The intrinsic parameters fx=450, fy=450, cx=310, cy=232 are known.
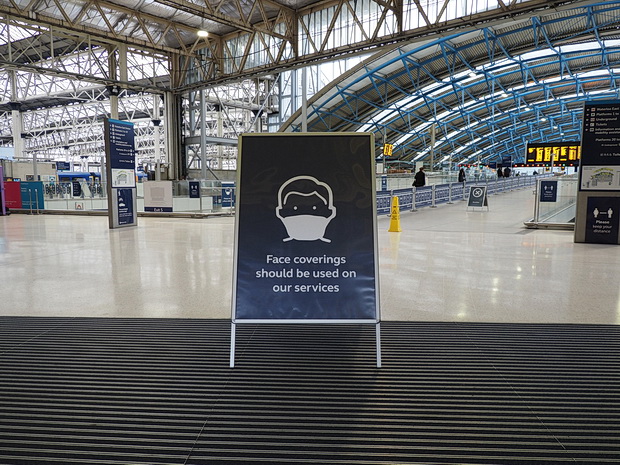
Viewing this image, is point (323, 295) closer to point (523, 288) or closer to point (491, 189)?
point (523, 288)

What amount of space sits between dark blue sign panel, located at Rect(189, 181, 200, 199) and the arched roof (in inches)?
547

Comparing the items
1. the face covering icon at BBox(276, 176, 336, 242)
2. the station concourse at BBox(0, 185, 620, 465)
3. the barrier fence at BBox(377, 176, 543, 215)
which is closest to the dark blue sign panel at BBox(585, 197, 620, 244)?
the station concourse at BBox(0, 185, 620, 465)

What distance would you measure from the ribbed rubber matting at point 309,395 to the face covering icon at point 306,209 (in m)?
0.92

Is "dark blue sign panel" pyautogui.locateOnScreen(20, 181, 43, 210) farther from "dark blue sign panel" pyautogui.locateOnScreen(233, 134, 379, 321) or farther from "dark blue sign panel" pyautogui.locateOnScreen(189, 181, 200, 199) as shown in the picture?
"dark blue sign panel" pyautogui.locateOnScreen(233, 134, 379, 321)

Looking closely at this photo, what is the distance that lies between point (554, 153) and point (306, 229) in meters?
33.7

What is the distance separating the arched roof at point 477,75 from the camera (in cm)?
2880

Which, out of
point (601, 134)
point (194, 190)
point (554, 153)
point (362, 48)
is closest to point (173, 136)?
point (194, 190)

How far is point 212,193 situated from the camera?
18.4 m

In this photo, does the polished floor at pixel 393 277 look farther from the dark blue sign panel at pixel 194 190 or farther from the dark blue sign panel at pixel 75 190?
the dark blue sign panel at pixel 75 190

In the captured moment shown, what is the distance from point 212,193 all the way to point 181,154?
9538 millimetres

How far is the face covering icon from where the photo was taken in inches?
127

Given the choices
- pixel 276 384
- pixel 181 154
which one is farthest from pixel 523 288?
pixel 181 154

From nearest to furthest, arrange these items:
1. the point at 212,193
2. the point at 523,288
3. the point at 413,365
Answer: the point at 413,365 → the point at 523,288 → the point at 212,193

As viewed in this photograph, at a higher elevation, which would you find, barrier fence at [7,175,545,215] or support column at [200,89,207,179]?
support column at [200,89,207,179]
